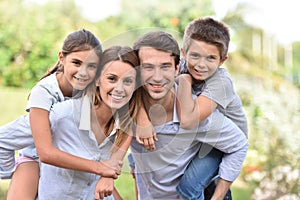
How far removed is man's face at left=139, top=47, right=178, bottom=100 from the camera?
7.83 ft

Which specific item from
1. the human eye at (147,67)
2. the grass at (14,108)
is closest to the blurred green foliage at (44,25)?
the grass at (14,108)

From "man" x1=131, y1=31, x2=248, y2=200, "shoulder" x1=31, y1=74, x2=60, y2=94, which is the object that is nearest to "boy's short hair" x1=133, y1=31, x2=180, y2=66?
"man" x1=131, y1=31, x2=248, y2=200

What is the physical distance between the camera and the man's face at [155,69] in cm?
239

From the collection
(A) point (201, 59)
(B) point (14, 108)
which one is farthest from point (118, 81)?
(B) point (14, 108)

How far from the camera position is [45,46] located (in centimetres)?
790

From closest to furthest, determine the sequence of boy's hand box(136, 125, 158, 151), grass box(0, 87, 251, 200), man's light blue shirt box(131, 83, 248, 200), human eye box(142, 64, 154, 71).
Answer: human eye box(142, 64, 154, 71) < boy's hand box(136, 125, 158, 151) < man's light blue shirt box(131, 83, 248, 200) < grass box(0, 87, 251, 200)

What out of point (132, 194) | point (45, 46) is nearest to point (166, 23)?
point (45, 46)

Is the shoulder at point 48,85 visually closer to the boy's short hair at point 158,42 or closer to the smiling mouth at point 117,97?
the smiling mouth at point 117,97

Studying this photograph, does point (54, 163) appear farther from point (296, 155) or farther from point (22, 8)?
point (22, 8)

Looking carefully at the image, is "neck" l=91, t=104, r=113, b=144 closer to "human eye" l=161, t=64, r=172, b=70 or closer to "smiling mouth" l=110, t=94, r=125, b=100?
"smiling mouth" l=110, t=94, r=125, b=100

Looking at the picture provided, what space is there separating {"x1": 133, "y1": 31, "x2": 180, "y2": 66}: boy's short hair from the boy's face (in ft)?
0.43

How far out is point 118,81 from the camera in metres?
2.41

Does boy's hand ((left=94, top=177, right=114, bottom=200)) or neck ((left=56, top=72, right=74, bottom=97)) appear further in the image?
neck ((left=56, top=72, right=74, bottom=97))

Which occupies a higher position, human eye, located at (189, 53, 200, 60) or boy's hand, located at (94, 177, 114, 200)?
human eye, located at (189, 53, 200, 60)
